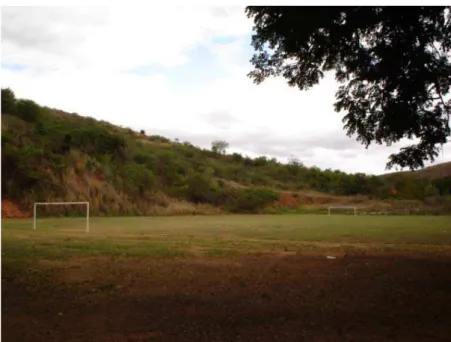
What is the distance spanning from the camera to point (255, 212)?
48.2 metres

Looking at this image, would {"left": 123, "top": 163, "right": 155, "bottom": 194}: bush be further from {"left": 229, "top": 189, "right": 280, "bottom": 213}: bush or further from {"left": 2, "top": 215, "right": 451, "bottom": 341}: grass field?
{"left": 2, "top": 215, "right": 451, "bottom": 341}: grass field

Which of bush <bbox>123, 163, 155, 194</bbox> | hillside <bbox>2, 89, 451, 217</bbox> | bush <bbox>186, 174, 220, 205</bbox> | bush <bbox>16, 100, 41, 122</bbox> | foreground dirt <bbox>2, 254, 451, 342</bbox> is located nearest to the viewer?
foreground dirt <bbox>2, 254, 451, 342</bbox>

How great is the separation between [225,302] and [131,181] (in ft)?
122

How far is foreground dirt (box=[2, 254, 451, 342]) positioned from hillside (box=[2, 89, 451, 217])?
20660mm

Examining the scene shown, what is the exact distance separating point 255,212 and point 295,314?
42.2 metres

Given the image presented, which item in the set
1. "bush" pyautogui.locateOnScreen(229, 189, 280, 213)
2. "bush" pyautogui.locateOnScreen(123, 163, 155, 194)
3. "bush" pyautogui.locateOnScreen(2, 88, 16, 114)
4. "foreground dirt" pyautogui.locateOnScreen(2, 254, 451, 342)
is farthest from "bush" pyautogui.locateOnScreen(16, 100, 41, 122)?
"foreground dirt" pyautogui.locateOnScreen(2, 254, 451, 342)

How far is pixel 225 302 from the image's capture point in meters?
6.60

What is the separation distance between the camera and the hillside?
34.9 m

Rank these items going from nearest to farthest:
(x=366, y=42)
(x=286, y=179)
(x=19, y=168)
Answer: (x=366, y=42)
(x=19, y=168)
(x=286, y=179)

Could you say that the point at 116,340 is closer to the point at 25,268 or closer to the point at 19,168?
the point at 25,268

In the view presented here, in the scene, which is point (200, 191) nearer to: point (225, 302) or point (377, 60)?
point (377, 60)

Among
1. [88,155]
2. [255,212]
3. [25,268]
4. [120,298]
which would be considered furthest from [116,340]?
[255,212]

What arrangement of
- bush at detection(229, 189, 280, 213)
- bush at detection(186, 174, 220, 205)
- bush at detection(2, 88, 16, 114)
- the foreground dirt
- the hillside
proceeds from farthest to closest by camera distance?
bush at detection(229, 189, 280, 213)
bush at detection(186, 174, 220, 205)
bush at detection(2, 88, 16, 114)
the hillside
the foreground dirt

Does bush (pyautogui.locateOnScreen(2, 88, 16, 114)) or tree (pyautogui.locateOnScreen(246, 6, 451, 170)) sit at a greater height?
bush (pyautogui.locateOnScreen(2, 88, 16, 114))
